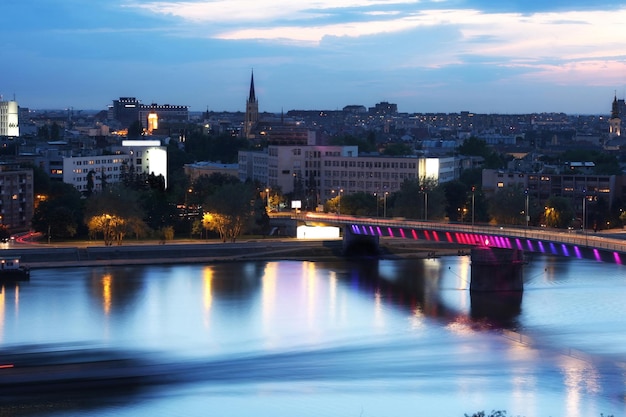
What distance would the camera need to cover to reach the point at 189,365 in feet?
64.0

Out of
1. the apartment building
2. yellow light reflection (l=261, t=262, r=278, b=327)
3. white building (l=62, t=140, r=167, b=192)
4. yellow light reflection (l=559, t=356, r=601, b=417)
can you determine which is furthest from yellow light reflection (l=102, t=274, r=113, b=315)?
the apartment building

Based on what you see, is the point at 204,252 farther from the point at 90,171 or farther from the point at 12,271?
the point at 90,171

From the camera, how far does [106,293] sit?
86.6ft

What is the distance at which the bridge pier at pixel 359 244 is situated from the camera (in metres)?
34.2

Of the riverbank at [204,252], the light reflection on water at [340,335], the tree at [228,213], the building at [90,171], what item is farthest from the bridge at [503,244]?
the building at [90,171]

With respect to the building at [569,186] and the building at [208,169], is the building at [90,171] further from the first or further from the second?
the building at [569,186]

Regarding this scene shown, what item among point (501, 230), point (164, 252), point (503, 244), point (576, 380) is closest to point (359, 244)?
point (164, 252)

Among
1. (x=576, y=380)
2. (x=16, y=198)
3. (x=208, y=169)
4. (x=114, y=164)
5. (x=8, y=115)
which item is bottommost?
(x=576, y=380)

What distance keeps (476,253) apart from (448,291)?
1.00m

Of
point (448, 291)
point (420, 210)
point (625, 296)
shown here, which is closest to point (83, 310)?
point (448, 291)

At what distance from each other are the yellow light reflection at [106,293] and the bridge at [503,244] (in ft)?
23.0

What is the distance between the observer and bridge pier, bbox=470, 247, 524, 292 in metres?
27.2

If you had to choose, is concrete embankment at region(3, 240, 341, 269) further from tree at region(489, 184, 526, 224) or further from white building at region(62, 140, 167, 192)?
white building at region(62, 140, 167, 192)

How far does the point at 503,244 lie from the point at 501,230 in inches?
41.5
